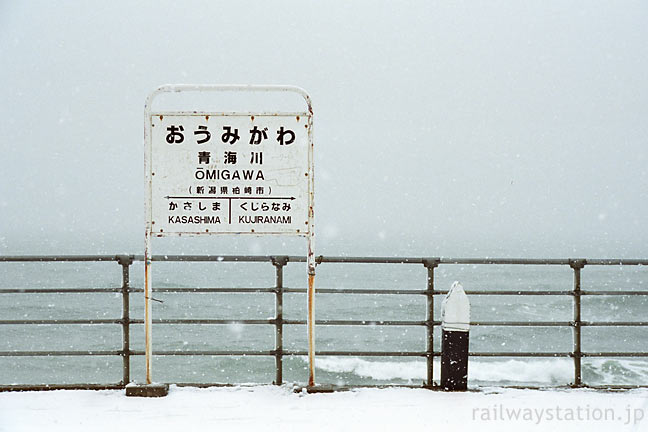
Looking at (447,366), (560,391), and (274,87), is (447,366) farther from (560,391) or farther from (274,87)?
(274,87)

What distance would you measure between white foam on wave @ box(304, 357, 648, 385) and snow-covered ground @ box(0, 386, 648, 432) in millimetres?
25995

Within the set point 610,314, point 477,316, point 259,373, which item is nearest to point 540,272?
point 610,314

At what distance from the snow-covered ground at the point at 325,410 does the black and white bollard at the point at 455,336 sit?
170mm

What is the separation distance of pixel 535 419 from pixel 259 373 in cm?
2844

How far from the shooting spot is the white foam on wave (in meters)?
30.5

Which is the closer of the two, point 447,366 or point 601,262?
point 447,366

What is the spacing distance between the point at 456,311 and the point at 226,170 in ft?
7.91

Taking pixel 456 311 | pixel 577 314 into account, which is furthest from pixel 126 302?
pixel 577 314

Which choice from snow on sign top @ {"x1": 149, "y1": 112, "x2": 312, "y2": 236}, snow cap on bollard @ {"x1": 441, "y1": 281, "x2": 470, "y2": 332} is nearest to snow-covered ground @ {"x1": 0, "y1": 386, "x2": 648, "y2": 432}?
snow cap on bollard @ {"x1": 441, "y1": 281, "x2": 470, "y2": 332}

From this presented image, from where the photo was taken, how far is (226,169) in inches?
198

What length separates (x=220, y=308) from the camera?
51500mm

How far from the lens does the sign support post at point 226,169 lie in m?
5.00

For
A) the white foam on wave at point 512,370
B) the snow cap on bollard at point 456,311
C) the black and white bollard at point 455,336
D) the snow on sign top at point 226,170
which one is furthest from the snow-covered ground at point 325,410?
the white foam on wave at point 512,370

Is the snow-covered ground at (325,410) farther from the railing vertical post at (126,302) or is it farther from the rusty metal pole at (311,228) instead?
the rusty metal pole at (311,228)
